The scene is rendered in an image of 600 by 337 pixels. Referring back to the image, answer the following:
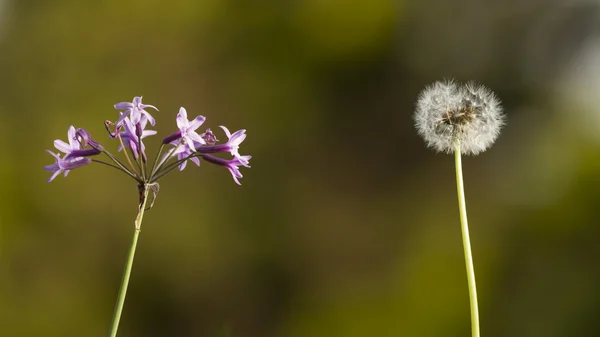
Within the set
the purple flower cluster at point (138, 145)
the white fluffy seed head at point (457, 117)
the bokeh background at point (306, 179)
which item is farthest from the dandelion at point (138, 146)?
the bokeh background at point (306, 179)

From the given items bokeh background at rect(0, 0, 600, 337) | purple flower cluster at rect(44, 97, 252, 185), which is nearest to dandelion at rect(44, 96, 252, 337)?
purple flower cluster at rect(44, 97, 252, 185)

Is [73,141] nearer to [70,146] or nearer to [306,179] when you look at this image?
[70,146]

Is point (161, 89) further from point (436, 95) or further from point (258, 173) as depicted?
point (436, 95)

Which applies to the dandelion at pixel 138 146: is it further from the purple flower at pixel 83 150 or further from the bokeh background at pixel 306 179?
the bokeh background at pixel 306 179

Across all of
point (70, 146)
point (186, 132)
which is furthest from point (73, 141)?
point (186, 132)

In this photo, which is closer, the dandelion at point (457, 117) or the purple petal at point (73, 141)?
the purple petal at point (73, 141)
